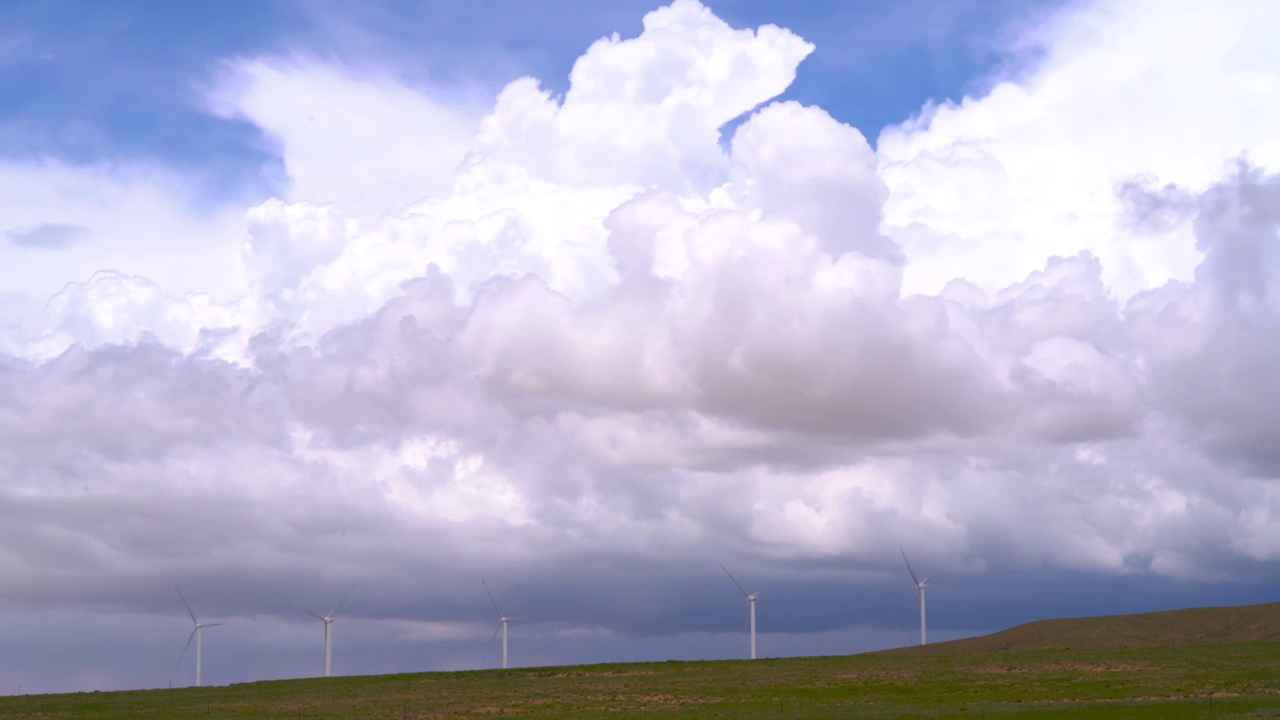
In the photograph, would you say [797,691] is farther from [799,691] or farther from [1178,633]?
[1178,633]

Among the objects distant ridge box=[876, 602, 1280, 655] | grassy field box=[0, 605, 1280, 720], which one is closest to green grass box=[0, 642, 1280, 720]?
grassy field box=[0, 605, 1280, 720]

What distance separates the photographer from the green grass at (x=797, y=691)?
10369 cm

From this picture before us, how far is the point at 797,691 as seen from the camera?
125188mm

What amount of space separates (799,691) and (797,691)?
178mm

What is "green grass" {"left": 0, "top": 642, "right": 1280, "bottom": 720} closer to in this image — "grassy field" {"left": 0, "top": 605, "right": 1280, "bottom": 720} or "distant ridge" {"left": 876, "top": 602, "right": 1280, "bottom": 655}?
"grassy field" {"left": 0, "top": 605, "right": 1280, "bottom": 720}

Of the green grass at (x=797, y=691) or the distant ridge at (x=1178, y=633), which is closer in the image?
the green grass at (x=797, y=691)

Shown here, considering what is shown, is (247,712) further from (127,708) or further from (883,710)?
(883,710)

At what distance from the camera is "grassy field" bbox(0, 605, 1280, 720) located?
340 feet

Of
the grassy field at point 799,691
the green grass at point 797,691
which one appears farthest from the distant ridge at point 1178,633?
the green grass at point 797,691

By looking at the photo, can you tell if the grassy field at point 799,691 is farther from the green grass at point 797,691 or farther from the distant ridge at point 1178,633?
the distant ridge at point 1178,633

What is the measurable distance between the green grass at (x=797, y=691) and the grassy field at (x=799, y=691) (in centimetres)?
18

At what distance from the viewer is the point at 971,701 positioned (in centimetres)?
10825

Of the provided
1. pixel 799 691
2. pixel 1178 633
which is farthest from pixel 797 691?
pixel 1178 633

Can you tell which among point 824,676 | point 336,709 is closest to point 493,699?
point 336,709
